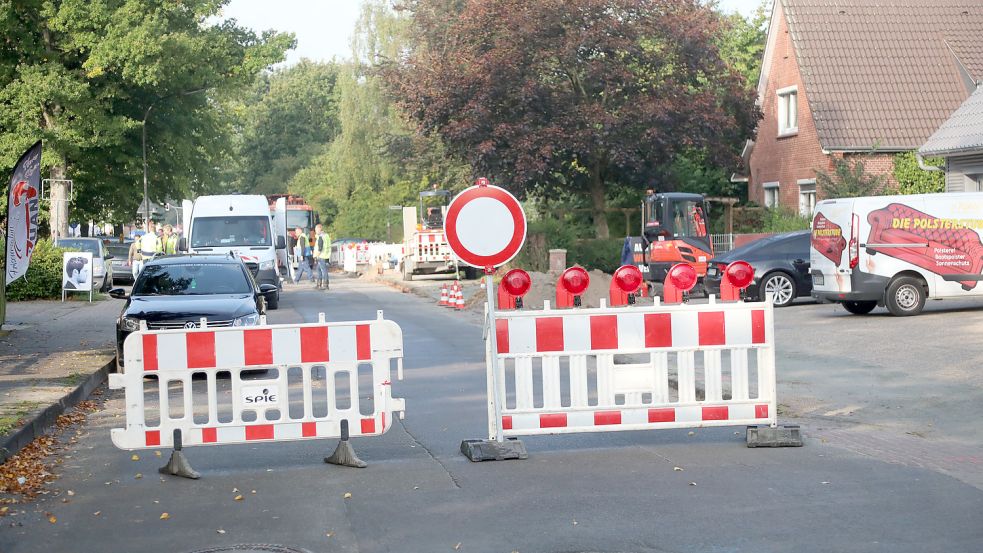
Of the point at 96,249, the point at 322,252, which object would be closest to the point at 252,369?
the point at 322,252

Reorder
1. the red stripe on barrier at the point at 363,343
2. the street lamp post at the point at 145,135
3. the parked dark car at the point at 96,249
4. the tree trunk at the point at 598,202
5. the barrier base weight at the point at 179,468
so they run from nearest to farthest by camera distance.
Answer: the barrier base weight at the point at 179,468 → the red stripe on barrier at the point at 363,343 → the parked dark car at the point at 96,249 → the tree trunk at the point at 598,202 → the street lamp post at the point at 145,135

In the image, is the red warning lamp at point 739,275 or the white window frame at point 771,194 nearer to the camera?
the red warning lamp at point 739,275

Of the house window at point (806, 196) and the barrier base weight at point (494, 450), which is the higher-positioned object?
the house window at point (806, 196)

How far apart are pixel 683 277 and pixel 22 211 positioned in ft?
33.7

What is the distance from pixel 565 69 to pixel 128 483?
30.1 metres

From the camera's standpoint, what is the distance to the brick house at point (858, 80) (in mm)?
36469

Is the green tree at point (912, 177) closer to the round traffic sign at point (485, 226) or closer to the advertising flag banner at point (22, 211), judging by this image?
A: the advertising flag banner at point (22, 211)

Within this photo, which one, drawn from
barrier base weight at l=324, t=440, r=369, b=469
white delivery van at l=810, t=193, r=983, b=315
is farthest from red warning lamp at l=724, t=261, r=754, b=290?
white delivery van at l=810, t=193, r=983, b=315

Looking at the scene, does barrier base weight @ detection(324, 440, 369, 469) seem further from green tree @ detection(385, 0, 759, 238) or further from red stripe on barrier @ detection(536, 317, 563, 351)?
green tree @ detection(385, 0, 759, 238)

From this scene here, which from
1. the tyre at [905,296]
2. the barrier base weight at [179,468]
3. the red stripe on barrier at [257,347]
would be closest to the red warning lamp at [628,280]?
the red stripe on barrier at [257,347]

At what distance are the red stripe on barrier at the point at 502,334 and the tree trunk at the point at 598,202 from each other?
3010cm

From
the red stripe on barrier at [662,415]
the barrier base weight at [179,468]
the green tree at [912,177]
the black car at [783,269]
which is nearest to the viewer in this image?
the barrier base weight at [179,468]

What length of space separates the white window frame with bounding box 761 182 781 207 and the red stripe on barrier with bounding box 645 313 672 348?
32.7 meters

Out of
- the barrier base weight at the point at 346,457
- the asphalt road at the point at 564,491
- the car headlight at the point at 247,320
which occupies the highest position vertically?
the car headlight at the point at 247,320
